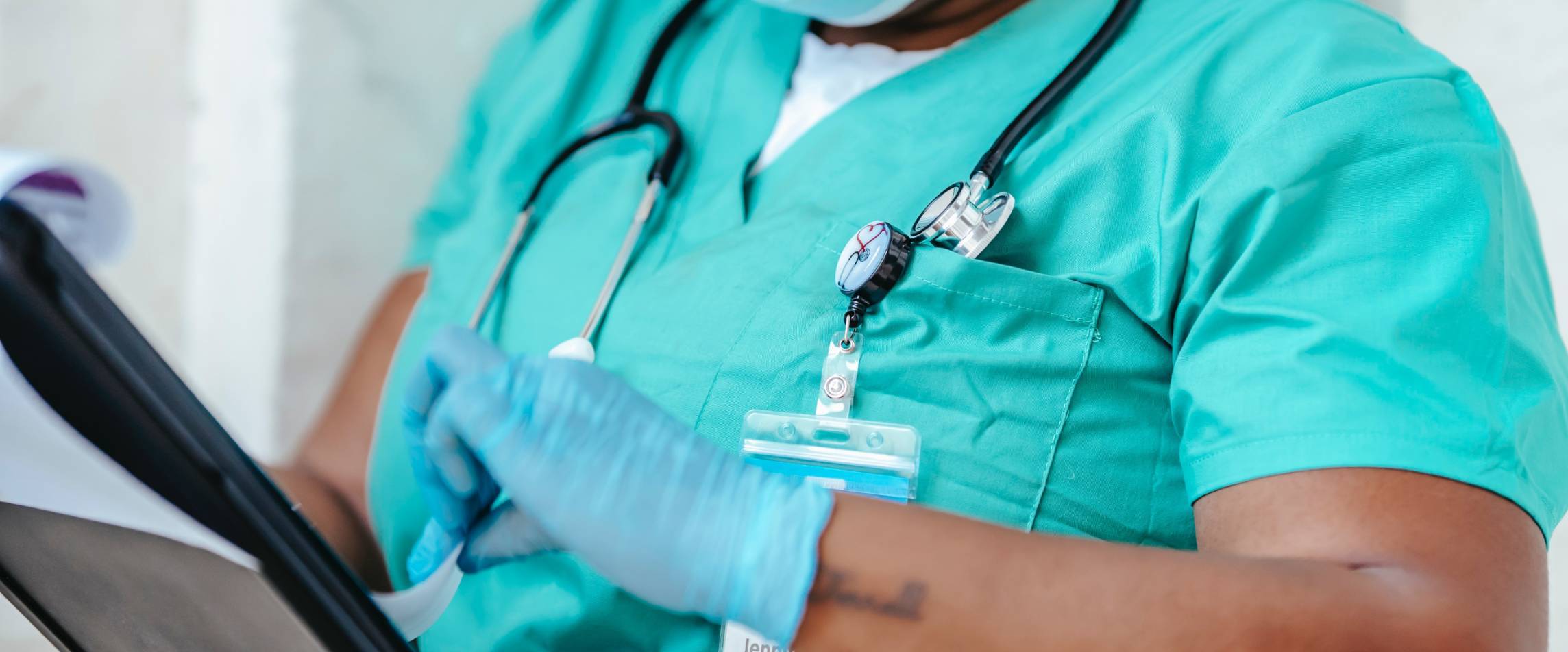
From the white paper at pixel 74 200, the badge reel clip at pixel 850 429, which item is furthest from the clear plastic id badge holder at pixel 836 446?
the white paper at pixel 74 200

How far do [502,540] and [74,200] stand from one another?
0.29 metres

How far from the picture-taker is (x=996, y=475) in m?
0.61

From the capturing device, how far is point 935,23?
0.81 m

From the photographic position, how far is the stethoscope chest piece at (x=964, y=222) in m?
0.63

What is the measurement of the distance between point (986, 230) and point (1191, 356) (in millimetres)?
136

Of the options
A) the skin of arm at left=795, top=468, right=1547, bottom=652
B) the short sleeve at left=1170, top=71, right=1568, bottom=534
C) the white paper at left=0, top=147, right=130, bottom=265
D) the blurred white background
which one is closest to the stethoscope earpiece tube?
the short sleeve at left=1170, top=71, right=1568, bottom=534

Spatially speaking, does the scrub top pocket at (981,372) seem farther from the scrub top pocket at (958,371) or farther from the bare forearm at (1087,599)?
the bare forearm at (1087,599)

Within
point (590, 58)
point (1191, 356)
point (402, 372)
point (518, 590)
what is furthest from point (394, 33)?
A: point (1191, 356)

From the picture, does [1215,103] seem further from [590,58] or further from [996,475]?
[590,58]

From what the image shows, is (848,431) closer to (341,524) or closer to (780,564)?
(780,564)

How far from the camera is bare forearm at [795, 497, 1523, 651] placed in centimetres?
48

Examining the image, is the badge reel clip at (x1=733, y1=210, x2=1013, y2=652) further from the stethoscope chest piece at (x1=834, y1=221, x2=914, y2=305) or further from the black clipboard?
the black clipboard

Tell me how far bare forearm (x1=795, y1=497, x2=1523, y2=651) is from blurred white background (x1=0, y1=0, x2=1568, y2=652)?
3.44 feet

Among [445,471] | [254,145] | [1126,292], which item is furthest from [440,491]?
[254,145]
